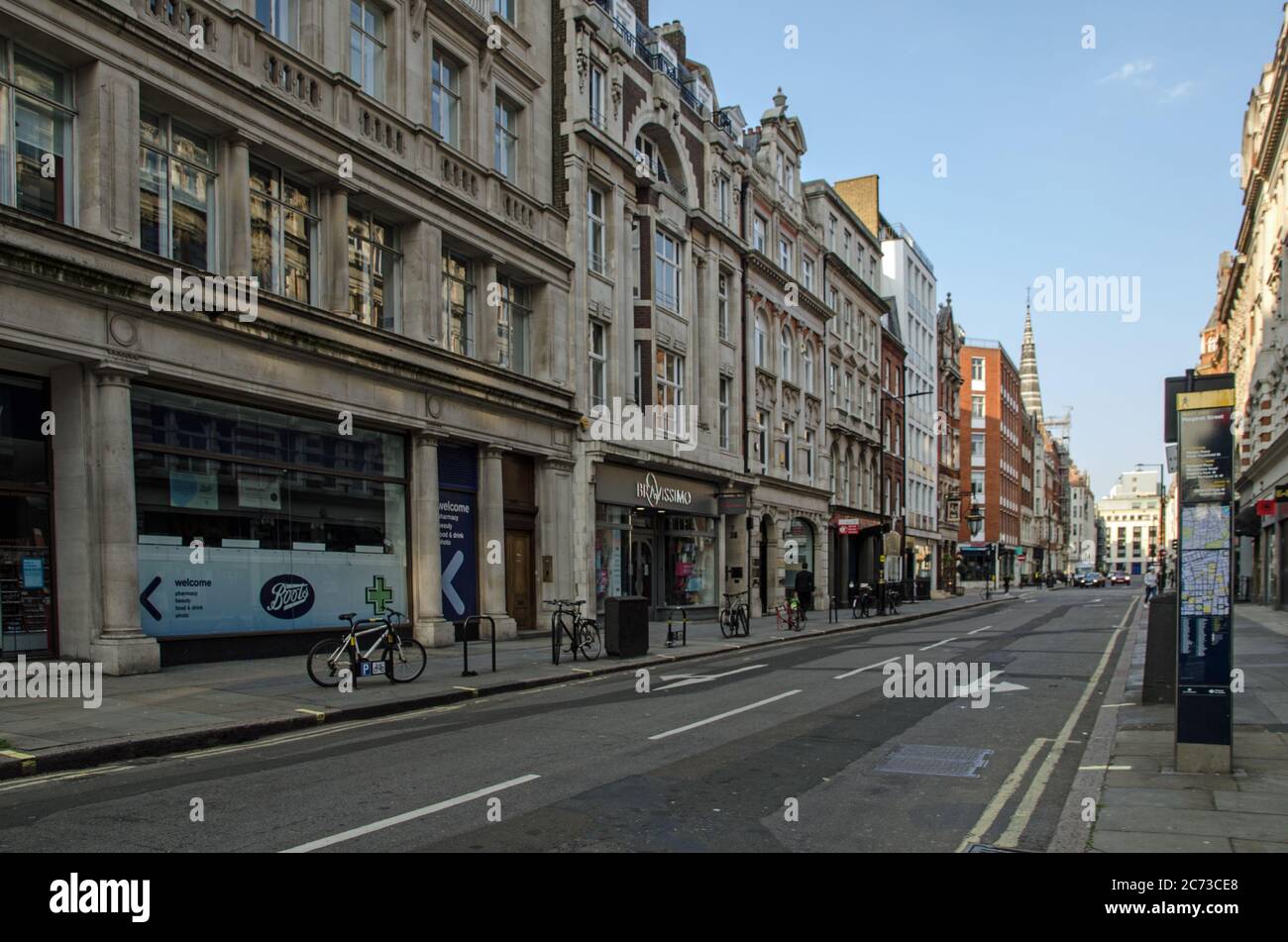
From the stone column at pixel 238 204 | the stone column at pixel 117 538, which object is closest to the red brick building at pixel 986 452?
the stone column at pixel 238 204

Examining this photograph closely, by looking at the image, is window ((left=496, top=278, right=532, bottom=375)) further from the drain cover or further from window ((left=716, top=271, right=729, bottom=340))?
the drain cover

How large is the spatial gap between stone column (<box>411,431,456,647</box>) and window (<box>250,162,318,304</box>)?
4042mm

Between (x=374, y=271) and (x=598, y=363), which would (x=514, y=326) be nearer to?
(x=598, y=363)

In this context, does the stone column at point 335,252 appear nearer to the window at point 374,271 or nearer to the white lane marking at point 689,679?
the window at point 374,271

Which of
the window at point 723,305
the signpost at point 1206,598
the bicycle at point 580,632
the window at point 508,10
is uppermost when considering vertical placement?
the window at point 508,10

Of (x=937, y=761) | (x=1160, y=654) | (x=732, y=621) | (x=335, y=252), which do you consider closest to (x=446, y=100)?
(x=335, y=252)

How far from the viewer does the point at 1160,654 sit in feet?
40.3

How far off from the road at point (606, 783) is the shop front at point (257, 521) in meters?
5.48

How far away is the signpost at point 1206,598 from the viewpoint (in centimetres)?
→ 792

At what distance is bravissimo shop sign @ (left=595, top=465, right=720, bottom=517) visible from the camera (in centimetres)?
2780

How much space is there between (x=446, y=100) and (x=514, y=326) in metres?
5.65

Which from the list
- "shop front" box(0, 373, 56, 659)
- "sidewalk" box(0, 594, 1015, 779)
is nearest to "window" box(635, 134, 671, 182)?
"sidewalk" box(0, 594, 1015, 779)
